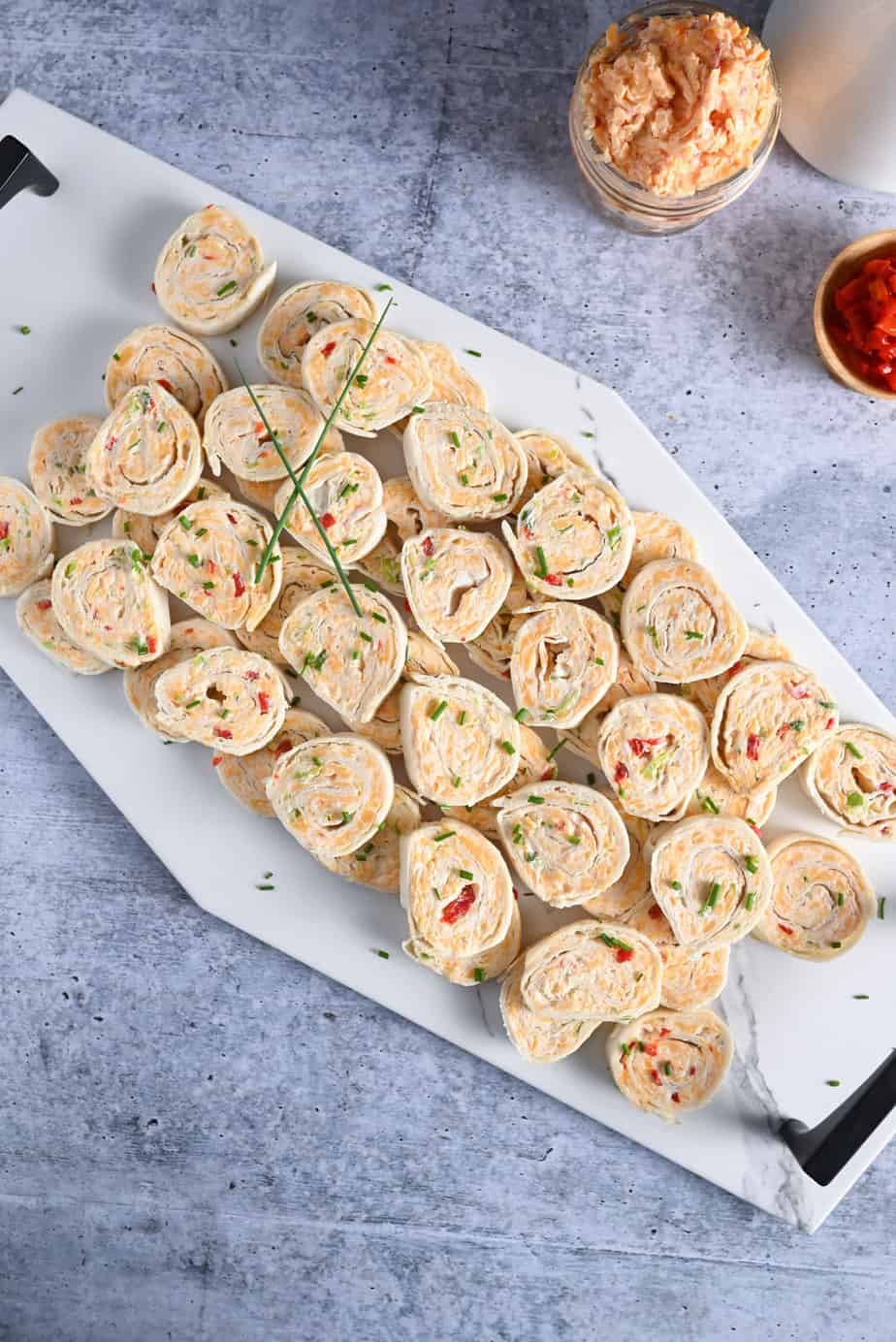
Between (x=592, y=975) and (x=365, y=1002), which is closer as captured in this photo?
(x=592, y=975)

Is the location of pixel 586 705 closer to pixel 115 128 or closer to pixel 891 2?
pixel 891 2

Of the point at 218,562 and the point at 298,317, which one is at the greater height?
the point at 298,317

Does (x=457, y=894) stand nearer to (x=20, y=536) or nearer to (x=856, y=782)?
(x=856, y=782)

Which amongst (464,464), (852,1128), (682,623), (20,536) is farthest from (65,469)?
(852,1128)

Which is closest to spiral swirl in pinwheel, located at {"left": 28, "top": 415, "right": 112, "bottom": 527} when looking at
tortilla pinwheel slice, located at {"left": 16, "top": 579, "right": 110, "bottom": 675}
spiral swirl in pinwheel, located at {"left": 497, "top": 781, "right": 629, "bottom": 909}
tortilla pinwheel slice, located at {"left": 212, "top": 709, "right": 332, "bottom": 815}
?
tortilla pinwheel slice, located at {"left": 16, "top": 579, "right": 110, "bottom": 675}

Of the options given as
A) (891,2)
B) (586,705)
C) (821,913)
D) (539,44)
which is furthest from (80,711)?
(891,2)

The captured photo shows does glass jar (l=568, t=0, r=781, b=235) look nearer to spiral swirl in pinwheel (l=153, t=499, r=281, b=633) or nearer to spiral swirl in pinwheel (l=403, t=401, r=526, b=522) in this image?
spiral swirl in pinwheel (l=403, t=401, r=526, b=522)
